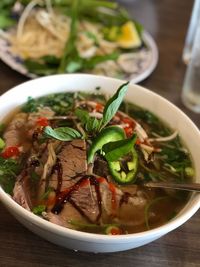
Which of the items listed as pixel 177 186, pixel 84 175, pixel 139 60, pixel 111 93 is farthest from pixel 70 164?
pixel 139 60

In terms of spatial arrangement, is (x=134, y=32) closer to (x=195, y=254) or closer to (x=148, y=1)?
(x=148, y=1)

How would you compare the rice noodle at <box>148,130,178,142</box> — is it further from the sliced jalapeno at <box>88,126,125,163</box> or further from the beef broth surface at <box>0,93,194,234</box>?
the sliced jalapeno at <box>88,126,125,163</box>

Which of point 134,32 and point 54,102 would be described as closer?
point 54,102

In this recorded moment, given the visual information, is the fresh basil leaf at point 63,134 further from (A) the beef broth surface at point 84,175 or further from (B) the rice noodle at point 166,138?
(B) the rice noodle at point 166,138

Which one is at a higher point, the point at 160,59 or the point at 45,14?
the point at 45,14

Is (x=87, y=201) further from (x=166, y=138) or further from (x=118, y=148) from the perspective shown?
(x=166, y=138)

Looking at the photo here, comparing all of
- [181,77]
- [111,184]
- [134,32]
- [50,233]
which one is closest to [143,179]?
[111,184]

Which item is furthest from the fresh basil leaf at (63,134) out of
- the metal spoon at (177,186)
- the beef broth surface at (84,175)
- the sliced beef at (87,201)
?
the metal spoon at (177,186)
